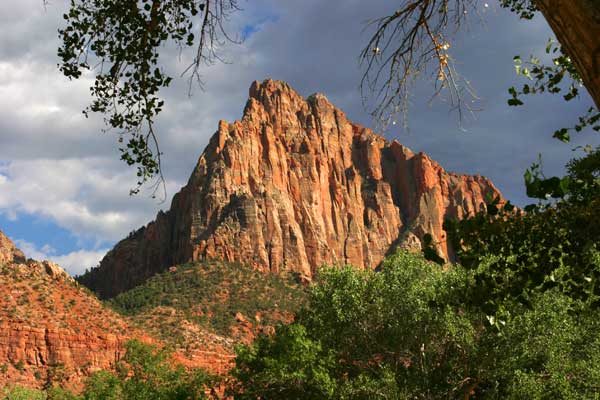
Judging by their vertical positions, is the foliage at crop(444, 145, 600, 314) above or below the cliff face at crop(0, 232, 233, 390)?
below

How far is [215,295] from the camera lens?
382ft

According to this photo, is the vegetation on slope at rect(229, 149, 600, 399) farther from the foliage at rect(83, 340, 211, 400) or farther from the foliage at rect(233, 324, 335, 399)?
the foliage at rect(83, 340, 211, 400)

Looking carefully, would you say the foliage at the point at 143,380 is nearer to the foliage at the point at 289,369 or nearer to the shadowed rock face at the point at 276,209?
the foliage at the point at 289,369

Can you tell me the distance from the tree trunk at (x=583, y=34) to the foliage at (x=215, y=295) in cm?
9530

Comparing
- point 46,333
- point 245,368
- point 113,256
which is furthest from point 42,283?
point 113,256

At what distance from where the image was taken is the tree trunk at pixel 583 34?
3.72m

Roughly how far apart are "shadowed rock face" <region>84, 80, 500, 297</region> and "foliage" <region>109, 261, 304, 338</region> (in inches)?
382

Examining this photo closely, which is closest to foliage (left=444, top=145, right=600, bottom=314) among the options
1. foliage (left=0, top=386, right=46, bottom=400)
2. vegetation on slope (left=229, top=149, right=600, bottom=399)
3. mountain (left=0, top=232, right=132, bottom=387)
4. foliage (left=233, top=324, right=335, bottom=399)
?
vegetation on slope (left=229, top=149, right=600, bottom=399)

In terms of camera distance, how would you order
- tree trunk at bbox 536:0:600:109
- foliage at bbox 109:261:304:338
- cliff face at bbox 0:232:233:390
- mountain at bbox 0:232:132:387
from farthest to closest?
foliage at bbox 109:261:304:338 → cliff face at bbox 0:232:233:390 → mountain at bbox 0:232:132:387 → tree trunk at bbox 536:0:600:109

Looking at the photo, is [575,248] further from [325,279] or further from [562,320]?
[325,279]

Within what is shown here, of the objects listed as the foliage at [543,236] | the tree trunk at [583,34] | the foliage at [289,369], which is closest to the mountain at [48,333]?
the foliage at [289,369]

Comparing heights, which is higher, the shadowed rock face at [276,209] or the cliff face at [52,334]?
the shadowed rock face at [276,209]

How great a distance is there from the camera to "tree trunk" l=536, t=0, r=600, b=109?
3.72 metres

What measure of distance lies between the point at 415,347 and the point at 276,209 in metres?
133
